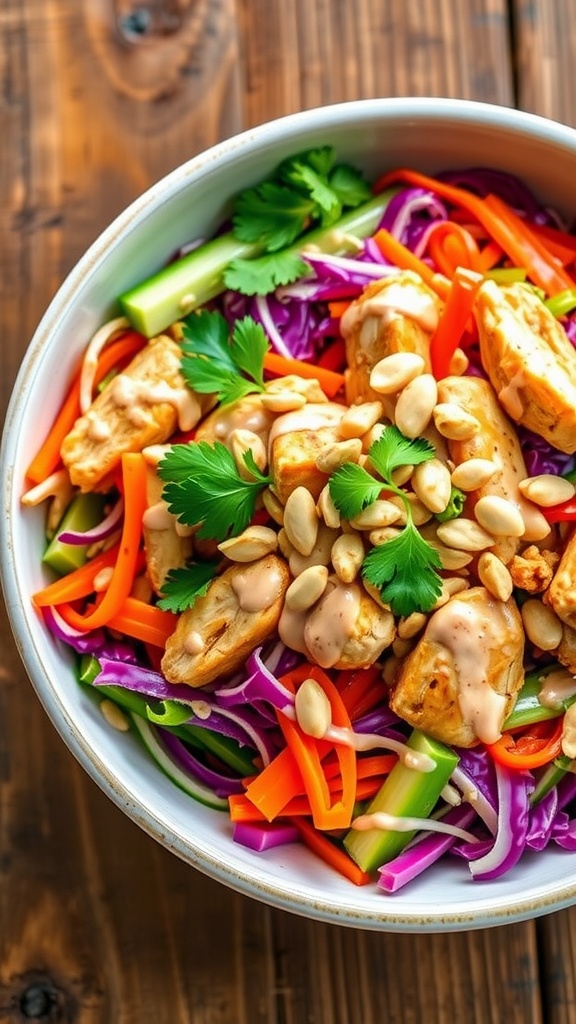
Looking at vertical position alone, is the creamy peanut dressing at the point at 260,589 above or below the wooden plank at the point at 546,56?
below

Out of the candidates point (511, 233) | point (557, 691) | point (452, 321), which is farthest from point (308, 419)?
point (557, 691)

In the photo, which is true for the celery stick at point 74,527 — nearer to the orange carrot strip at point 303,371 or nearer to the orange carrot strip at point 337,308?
the orange carrot strip at point 303,371

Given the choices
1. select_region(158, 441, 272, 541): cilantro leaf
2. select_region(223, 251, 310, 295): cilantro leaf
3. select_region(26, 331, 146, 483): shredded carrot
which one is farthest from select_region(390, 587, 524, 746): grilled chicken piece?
select_region(26, 331, 146, 483): shredded carrot

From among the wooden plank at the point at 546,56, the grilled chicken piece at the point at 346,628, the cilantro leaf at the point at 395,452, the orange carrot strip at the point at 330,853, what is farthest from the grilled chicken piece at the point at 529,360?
the orange carrot strip at the point at 330,853

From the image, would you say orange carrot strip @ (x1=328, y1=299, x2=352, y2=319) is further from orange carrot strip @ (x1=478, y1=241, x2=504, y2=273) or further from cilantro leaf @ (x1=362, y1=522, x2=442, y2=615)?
cilantro leaf @ (x1=362, y1=522, x2=442, y2=615)

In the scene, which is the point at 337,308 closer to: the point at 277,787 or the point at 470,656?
the point at 470,656

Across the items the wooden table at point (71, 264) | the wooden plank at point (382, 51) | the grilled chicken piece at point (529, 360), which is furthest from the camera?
the wooden plank at point (382, 51)
